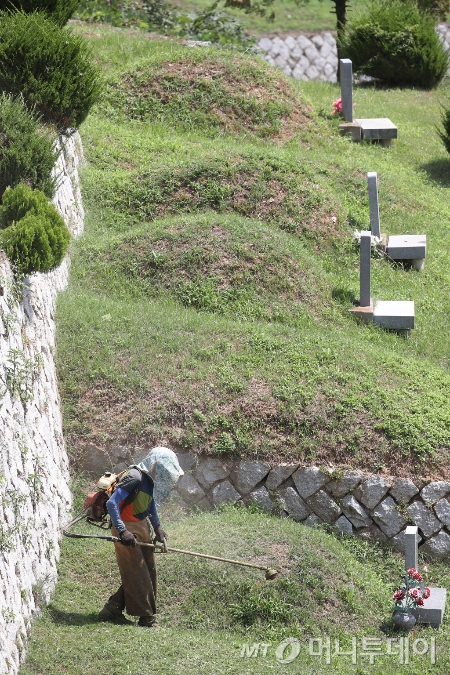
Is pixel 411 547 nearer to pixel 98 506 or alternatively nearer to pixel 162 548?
pixel 162 548

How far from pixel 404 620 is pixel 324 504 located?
143cm

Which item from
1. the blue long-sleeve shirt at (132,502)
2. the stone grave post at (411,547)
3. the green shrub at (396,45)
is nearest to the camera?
the blue long-sleeve shirt at (132,502)

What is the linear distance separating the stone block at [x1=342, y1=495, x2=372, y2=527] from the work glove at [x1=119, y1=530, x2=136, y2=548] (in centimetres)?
255

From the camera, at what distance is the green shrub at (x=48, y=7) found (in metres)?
13.6

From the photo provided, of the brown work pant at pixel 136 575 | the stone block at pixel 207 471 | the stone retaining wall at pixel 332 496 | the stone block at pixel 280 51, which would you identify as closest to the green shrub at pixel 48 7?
the stone block at pixel 207 471

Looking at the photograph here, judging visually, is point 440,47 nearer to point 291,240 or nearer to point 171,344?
point 291,240

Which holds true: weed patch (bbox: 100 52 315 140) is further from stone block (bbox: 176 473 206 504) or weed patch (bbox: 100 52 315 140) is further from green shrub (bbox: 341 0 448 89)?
stone block (bbox: 176 473 206 504)

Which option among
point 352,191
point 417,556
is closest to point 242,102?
point 352,191

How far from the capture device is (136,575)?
730 centimetres

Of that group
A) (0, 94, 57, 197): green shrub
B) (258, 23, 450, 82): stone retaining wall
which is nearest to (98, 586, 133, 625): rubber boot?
(0, 94, 57, 197): green shrub

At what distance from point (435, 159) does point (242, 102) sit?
347 centimetres

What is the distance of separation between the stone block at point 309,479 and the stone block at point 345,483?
0.08 metres

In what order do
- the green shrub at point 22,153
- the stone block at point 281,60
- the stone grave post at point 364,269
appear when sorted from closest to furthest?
the green shrub at point 22,153, the stone grave post at point 364,269, the stone block at point 281,60

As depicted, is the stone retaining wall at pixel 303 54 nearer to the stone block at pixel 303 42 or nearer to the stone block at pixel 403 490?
the stone block at pixel 303 42
